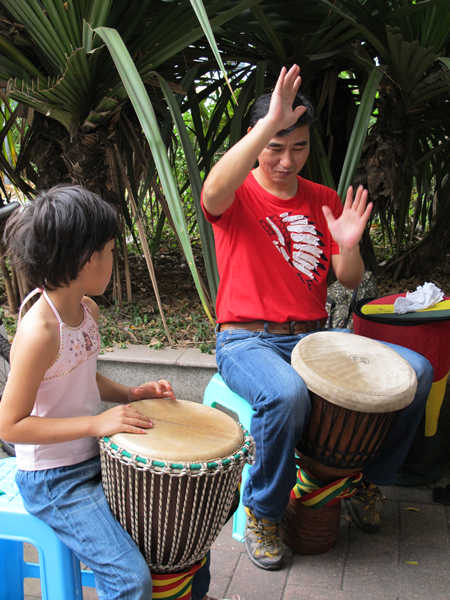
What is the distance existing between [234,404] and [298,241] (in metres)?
0.62

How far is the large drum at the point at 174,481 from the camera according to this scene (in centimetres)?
127

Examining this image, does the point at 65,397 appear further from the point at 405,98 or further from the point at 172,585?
the point at 405,98

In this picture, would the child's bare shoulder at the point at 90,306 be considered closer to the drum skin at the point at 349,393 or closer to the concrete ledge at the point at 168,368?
the drum skin at the point at 349,393

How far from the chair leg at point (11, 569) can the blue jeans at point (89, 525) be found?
30cm

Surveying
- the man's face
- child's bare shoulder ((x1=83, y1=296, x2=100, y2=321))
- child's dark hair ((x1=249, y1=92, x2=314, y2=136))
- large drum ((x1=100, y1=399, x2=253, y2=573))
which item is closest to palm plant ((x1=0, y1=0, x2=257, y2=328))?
child's dark hair ((x1=249, y1=92, x2=314, y2=136))

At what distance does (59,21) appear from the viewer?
2219 mm

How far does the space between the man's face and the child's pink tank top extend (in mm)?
973

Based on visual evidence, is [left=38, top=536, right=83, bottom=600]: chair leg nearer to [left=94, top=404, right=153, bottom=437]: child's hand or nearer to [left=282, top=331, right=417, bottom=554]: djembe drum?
[left=94, top=404, right=153, bottom=437]: child's hand

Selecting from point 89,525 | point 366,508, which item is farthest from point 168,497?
point 366,508

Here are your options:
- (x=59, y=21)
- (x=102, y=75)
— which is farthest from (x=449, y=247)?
(x=59, y=21)

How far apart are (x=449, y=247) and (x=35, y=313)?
321cm

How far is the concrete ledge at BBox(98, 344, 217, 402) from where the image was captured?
8.80 ft

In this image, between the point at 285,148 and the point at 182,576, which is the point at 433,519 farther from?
the point at 285,148

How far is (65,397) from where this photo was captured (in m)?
1.37
